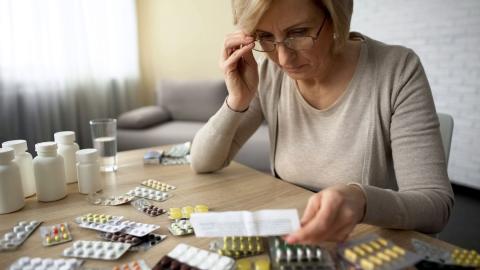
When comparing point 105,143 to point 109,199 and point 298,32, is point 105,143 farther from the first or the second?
point 298,32

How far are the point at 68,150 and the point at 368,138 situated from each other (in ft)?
2.61

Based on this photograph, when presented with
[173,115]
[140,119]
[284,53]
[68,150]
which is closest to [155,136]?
[140,119]

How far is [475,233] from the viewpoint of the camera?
2.17 m

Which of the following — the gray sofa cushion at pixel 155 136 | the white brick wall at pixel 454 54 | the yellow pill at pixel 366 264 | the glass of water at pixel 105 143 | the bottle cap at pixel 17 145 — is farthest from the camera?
the gray sofa cushion at pixel 155 136

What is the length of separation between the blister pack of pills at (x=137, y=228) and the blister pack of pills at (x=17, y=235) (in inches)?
7.1

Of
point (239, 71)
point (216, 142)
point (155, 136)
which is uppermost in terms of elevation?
point (239, 71)

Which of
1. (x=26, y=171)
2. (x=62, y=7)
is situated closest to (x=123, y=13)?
(x=62, y=7)

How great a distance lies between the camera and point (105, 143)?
1108 mm

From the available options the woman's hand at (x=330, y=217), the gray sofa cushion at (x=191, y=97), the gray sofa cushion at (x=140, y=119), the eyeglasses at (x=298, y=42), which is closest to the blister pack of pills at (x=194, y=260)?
the woman's hand at (x=330, y=217)

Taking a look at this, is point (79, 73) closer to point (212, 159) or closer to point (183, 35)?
point (183, 35)

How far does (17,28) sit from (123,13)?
0.95m

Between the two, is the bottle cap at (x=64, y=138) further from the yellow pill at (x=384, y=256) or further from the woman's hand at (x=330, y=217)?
the yellow pill at (x=384, y=256)

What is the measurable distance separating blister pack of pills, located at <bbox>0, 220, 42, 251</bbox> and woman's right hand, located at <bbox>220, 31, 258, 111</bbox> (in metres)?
0.58

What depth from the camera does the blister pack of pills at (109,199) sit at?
86 cm
